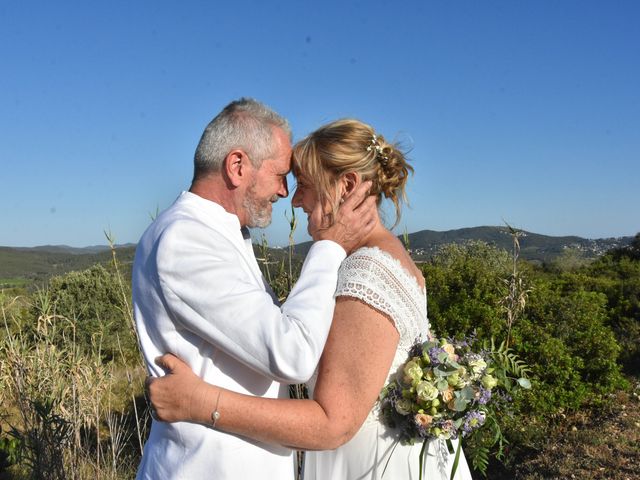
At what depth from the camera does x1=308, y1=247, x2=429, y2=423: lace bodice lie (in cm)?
239

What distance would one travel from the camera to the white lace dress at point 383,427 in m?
2.45

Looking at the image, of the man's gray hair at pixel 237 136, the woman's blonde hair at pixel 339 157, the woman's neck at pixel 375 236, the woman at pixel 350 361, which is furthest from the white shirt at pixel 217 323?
the woman's blonde hair at pixel 339 157

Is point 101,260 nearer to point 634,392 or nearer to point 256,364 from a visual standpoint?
point 634,392

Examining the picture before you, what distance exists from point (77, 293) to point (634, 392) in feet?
49.1

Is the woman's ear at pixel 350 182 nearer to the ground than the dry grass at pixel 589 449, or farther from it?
farther from it

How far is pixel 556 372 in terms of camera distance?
7.49 metres

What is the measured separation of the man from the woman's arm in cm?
10

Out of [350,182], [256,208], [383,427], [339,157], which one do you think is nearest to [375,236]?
[350,182]

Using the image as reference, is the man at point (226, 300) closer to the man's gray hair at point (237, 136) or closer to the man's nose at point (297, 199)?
the man's gray hair at point (237, 136)

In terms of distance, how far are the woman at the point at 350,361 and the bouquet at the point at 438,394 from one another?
0.24 ft

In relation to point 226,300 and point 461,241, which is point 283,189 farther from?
point 461,241

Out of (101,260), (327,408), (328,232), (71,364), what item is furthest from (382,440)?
(101,260)

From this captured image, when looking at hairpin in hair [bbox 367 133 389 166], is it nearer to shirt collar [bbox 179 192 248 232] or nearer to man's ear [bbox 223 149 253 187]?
man's ear [bbox 223 149 253 187]

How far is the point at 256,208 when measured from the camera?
255cm
